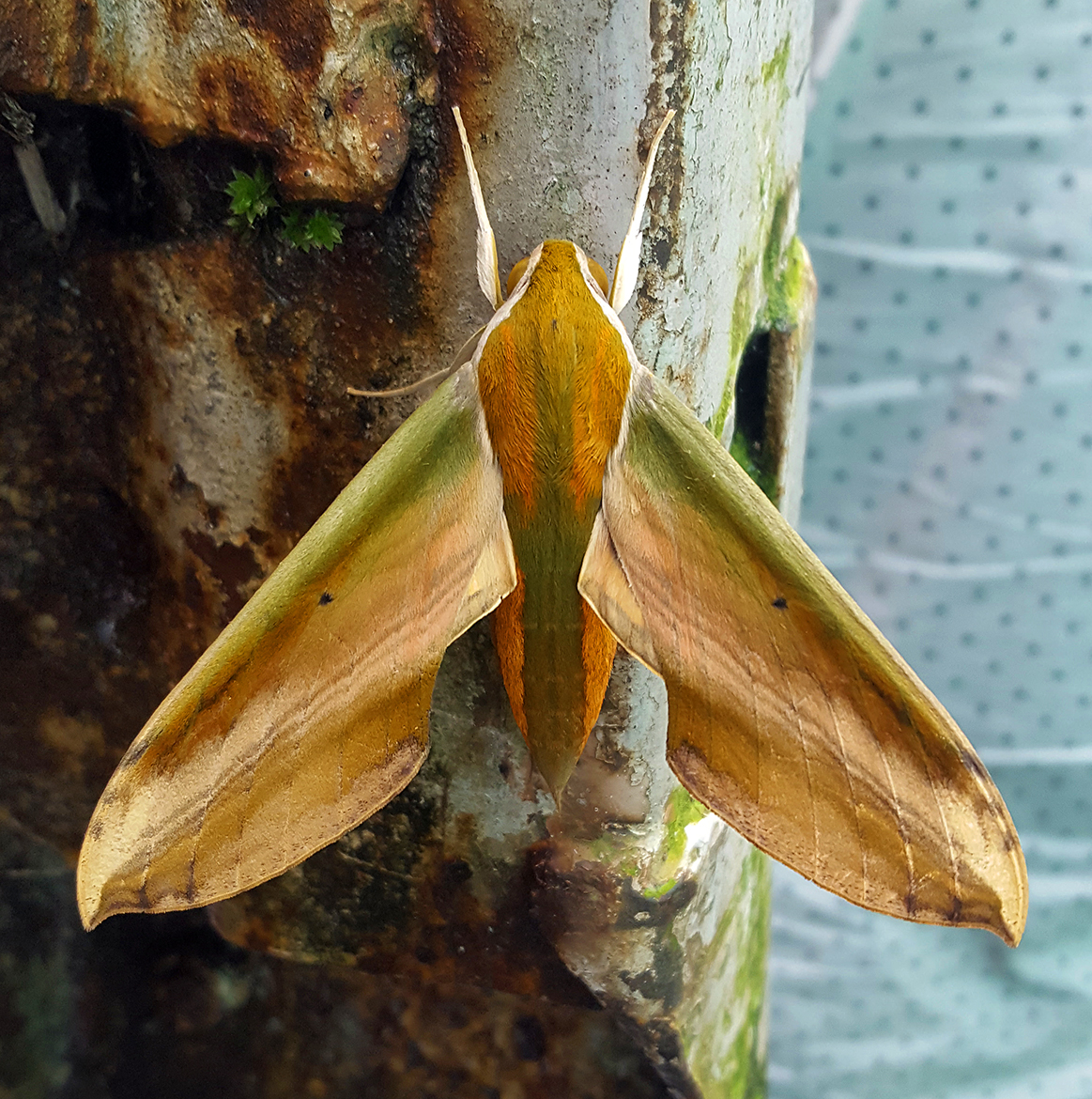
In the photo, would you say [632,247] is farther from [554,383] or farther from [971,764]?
[971,764]

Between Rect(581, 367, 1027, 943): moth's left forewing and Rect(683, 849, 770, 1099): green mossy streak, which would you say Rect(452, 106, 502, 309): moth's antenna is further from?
Rect(683, 849, 770, 1099): green mossy streak

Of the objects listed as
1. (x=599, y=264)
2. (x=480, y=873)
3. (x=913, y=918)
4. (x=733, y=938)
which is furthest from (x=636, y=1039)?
(x=599, y=264)

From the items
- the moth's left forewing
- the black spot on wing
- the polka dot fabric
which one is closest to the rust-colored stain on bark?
the moth's left forewing

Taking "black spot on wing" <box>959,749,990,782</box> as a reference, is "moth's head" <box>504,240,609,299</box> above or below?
above

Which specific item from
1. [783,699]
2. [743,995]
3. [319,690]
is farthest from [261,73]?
[743,995]

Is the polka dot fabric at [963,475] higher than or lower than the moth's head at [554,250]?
lower

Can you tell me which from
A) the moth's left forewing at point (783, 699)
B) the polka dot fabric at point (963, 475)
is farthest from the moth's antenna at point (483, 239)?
the polka dot fabric at point (963, 475)

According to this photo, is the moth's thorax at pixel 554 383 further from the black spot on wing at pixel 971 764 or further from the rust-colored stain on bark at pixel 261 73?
the black spot on wing at pixel 971 764
